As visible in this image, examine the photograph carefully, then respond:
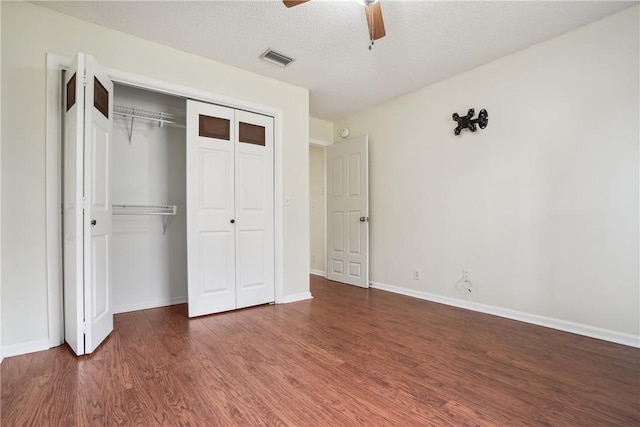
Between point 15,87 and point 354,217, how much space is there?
374 cm

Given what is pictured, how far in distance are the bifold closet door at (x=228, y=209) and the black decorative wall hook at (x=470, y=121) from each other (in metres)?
2.13

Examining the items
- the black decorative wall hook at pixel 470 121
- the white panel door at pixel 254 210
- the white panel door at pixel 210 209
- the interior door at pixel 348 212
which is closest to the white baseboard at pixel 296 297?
the white panel door at pixel 254 210

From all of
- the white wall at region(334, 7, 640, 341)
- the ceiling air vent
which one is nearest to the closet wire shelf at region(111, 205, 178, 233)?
the ceiling air vent

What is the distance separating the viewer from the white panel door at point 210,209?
304 centimetres

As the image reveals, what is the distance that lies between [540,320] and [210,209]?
3348 millimetres

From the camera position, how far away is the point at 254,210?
3.43 m

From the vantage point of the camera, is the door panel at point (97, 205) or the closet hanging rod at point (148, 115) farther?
the closet hanging rod at point (148, 115)

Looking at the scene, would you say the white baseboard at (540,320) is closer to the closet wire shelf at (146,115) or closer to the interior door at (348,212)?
the interior door at (348,212)

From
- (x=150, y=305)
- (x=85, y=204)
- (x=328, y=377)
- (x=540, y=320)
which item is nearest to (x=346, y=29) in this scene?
(x=85, y=204)

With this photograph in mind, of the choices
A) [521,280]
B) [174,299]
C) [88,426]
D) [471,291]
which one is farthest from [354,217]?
[88,426]

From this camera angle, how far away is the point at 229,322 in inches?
114

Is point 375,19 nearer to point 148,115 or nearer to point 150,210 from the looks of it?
point 148,115

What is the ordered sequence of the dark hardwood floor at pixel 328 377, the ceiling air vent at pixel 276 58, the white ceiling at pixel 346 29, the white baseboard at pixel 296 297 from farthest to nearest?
1. the white baseboard at pixel 296 297
2. the ceiling air vent at pixel 276 58
3. the white ceiling at pixel 346 29
4. the dark hardwood floor at pixel 328 377

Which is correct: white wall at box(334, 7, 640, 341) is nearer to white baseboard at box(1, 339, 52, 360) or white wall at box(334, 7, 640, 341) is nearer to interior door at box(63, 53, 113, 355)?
interior door at box(63, 53, 113, 355)
